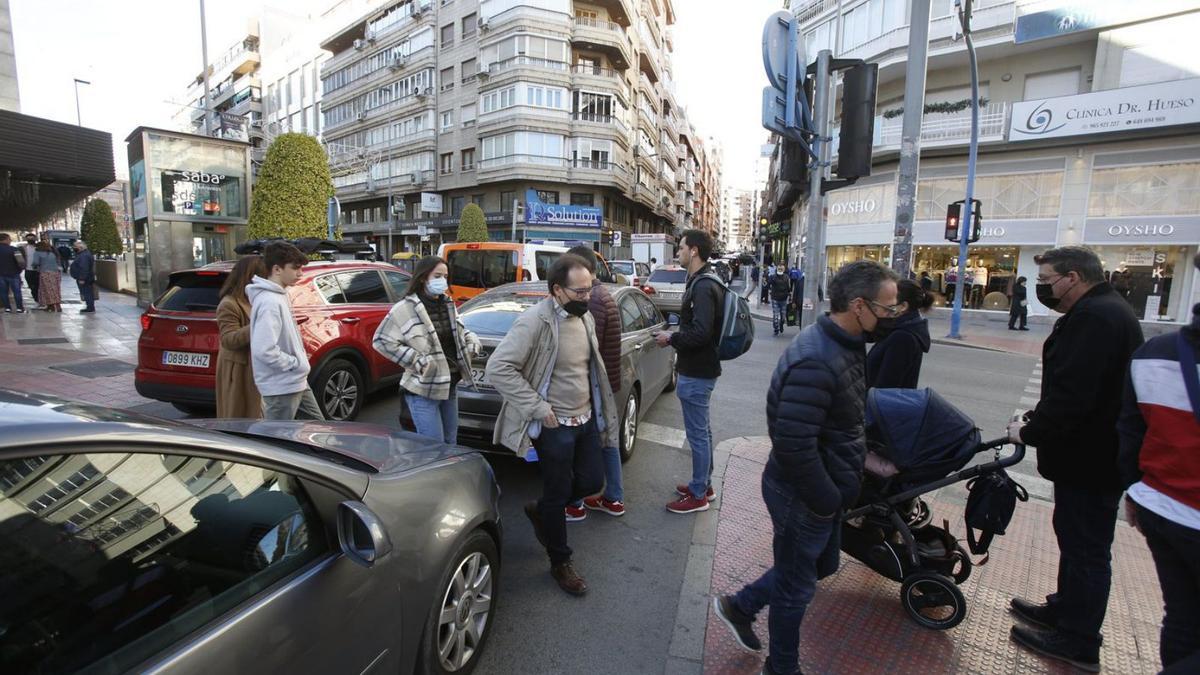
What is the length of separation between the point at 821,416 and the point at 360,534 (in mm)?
1654

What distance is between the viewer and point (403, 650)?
6.65 ft

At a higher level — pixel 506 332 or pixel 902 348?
pixel 902 348

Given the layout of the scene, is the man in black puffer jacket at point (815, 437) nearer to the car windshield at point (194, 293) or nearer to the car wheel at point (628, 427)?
the car wheel at point (628, 427)

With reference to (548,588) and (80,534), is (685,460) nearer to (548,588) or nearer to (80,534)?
(548,588)

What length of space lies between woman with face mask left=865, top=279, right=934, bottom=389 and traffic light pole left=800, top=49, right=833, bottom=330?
4.90 feet

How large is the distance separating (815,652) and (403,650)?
189 cm

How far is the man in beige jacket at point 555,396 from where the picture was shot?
9.89 feet

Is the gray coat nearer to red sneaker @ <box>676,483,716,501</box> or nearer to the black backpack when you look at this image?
red sneaker @ <box>676,483,716,501</box>

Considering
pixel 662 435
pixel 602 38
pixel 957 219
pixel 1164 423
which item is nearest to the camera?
pixel 1164 423

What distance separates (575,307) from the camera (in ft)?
10.2

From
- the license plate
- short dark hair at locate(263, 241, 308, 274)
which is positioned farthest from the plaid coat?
the license plate

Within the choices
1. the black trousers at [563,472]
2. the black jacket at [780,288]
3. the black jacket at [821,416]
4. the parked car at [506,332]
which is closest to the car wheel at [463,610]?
the black trousers at [563,472]

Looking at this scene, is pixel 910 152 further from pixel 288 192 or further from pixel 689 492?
pixel 288 192

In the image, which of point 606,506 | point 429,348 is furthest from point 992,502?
point 429,348
